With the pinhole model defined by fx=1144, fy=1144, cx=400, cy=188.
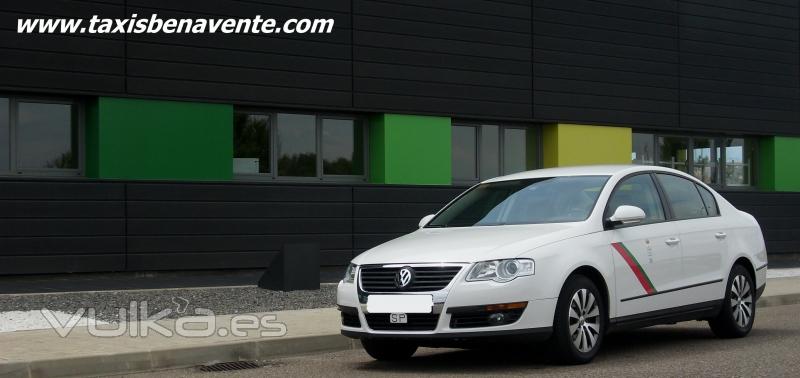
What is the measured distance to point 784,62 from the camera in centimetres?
2444

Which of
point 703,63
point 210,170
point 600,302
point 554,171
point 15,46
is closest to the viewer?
point 600,302

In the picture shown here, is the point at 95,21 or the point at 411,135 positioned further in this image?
the point at 411,135

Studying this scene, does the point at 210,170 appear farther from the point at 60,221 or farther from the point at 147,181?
the point at 60,221

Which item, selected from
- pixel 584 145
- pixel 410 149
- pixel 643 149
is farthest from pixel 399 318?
pixel 643 149

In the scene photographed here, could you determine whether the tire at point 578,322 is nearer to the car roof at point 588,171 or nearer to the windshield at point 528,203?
the windshield at point 528,203

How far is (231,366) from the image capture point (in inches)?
377

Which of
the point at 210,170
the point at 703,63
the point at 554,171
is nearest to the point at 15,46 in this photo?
the point at 210,170

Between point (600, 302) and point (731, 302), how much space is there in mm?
2185

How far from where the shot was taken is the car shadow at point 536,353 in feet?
28.8

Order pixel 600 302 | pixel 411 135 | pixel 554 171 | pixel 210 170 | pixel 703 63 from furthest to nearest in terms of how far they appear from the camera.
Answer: pixel 703 63
pixel 411 135
pixel 210 170
pixel 554 171
pixel 600 302

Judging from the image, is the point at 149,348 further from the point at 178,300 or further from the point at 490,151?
the point at 490,151

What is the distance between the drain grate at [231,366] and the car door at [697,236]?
369 cm

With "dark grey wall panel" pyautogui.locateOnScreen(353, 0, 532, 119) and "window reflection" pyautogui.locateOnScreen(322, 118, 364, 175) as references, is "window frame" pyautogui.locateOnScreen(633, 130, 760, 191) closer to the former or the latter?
"dark grey wall panel" pyautogui.locateOnScreen(353, 0, 532, 119)

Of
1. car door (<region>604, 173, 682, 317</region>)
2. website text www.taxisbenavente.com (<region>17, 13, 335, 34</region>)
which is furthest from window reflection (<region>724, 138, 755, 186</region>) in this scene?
car door (<region>604, 173, 682, 317</region>)
